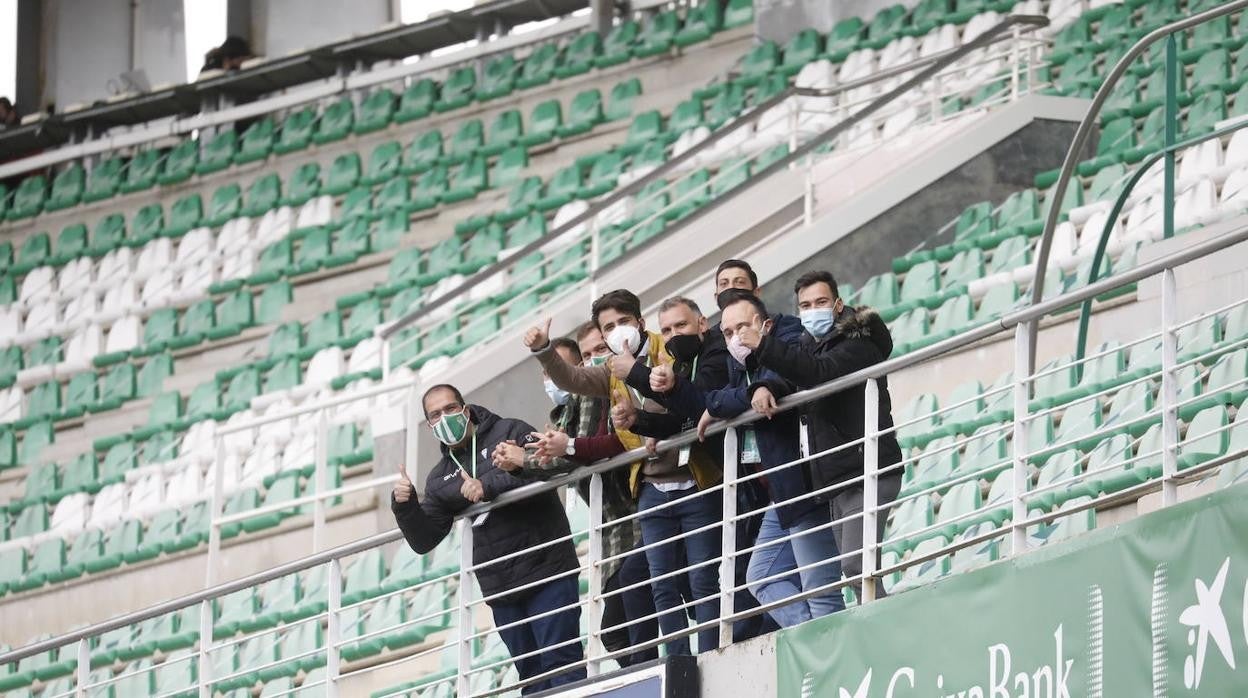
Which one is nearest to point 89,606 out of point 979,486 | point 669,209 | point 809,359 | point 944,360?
point 669,209

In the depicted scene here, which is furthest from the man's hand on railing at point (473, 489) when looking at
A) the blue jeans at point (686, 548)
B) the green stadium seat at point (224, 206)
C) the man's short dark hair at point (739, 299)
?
the green stadium seat at point (224, 206)

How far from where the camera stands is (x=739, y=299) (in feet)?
22.7

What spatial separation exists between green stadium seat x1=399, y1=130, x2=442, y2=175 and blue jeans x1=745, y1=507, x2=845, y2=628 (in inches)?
458

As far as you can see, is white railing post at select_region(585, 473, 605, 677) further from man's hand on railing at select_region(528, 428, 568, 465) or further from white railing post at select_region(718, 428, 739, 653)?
white railing post at select_region(718, 428, 739, 653)

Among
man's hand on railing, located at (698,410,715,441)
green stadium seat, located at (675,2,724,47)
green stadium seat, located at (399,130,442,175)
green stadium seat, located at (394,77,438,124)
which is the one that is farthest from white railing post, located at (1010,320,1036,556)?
green stadium seat, located at (394,77,438,124)

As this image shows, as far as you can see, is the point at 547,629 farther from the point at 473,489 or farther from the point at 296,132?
the point at 296,132

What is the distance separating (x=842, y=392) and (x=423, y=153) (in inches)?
477

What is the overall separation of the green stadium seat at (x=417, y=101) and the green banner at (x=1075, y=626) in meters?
13.1

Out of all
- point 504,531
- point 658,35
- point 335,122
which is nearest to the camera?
point 504,531

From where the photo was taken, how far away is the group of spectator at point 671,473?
6918 mm

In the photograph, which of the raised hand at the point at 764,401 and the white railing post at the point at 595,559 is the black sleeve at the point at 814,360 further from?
the white railing post at the point at 595,559

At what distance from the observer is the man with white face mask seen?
288 inches

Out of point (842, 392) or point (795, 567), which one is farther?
point (795, 567)

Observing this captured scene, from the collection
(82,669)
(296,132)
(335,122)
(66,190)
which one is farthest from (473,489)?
(66,190)
